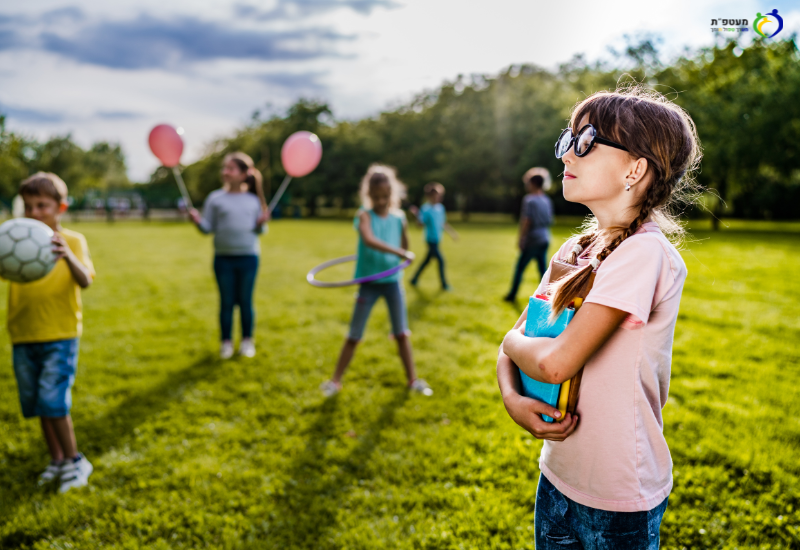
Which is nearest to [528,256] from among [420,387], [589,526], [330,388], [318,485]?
[420,387]

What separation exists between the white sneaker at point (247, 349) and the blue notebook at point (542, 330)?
175 inches

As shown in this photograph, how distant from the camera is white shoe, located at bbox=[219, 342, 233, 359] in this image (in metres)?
5.35

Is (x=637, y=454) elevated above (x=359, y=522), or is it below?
above

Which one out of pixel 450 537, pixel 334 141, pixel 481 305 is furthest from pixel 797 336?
pixel 334 141

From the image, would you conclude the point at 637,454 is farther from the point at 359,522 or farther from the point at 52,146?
the point at 52,146

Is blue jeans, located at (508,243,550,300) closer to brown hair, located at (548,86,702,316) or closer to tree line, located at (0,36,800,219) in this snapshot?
brown hair, located at (548,86,702,316)

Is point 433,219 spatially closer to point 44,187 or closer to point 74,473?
point 44,187

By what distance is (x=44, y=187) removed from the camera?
301cm

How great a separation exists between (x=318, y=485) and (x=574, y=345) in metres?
2.38

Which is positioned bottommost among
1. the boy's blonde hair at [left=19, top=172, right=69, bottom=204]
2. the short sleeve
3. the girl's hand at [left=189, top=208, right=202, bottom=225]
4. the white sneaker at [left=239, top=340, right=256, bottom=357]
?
the white sneaker at [left=239, top=340, right=256, bottom=357]

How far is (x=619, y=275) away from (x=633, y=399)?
1.14 ft

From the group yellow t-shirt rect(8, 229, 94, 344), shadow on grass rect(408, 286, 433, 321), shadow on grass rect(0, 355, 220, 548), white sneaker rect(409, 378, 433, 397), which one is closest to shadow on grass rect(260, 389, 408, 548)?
white sneaker rect(409, 378, 433, 397)

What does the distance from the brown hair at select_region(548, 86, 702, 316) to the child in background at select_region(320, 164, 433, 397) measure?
8.97 feet

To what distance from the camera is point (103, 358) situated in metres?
5.48
